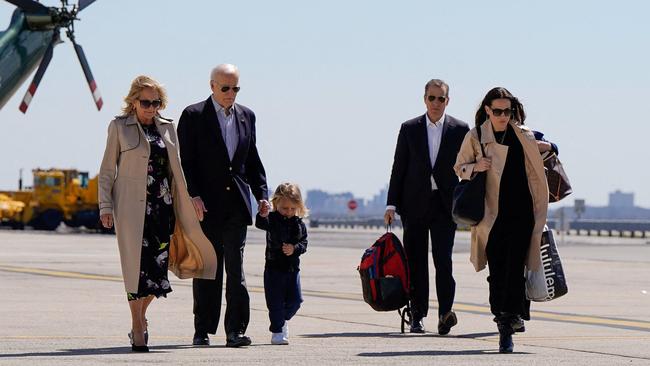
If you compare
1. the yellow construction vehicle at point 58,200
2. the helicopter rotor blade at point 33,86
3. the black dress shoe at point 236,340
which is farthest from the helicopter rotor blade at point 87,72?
the black dress shoe at point 236,340

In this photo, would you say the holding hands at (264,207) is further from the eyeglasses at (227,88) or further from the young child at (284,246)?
the eyeglasses at (227,88)

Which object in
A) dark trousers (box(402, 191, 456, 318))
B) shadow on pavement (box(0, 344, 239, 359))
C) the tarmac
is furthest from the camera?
dark trousers (box(402, 191, 456, 318))

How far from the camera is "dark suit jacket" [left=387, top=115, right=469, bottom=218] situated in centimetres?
A: 1251

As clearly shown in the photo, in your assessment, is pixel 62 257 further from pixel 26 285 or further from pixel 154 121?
pixel 154 121

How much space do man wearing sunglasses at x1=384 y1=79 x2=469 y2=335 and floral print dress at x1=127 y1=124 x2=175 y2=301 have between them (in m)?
2.49

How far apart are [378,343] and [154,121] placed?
2.30 m

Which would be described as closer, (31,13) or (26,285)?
(26,285)

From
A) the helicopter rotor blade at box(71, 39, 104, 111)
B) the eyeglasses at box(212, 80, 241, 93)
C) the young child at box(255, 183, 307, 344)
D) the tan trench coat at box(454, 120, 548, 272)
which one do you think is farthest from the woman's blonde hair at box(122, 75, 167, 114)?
the helicopter rotor blade at box(71, 39, 104, 111)

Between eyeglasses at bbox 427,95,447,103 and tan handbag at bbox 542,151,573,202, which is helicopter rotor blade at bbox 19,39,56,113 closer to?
eyeglasses at bbox 427,95,447,103

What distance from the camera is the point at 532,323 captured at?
1324cm

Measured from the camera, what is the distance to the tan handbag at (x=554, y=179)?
11.0 meters

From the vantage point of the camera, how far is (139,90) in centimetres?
1035

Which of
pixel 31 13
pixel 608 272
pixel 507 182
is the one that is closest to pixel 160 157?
pixel 507 182

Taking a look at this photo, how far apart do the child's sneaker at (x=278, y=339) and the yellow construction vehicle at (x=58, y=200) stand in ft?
166
